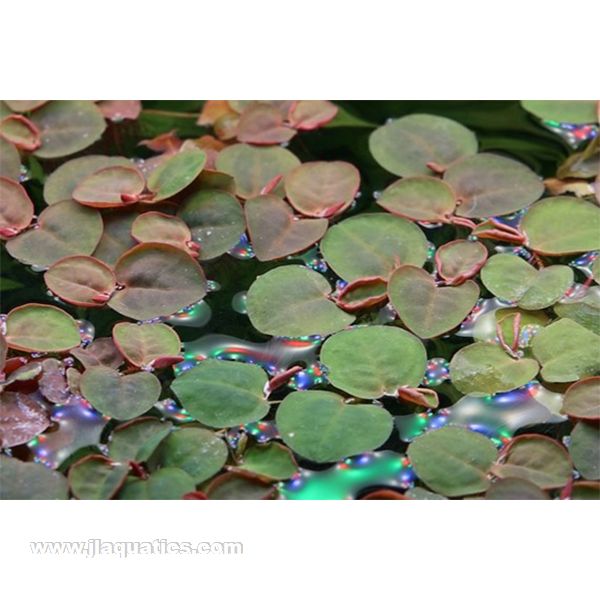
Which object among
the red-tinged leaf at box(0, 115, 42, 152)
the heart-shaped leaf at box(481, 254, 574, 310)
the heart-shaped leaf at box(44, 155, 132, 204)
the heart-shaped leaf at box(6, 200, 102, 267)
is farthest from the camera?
the red-tinged leaf at box(0, 115, 42, 152)

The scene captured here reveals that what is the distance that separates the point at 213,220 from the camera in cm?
183

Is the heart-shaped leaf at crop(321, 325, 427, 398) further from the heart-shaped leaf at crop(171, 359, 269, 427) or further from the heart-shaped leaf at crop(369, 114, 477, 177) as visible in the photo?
the heart-shaped leaf at crop(369, 114, 477, 177)

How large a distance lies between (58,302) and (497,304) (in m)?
0.72

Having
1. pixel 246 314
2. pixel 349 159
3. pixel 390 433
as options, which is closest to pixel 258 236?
pixel 246 314

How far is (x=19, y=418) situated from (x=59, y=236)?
0.41m

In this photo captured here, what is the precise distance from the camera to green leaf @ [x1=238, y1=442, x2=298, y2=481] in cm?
146

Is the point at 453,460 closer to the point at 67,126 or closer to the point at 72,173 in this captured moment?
the point at 72,173

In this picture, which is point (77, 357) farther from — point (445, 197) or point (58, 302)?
point (445, 197)

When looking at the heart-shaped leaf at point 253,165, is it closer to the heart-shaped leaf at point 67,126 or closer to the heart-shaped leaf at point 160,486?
the heart-shaped leaf at point 67,126

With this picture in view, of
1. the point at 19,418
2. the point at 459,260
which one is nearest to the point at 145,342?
the point at 19,418

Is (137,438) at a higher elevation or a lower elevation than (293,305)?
lower

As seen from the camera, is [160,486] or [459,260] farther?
[459,260]

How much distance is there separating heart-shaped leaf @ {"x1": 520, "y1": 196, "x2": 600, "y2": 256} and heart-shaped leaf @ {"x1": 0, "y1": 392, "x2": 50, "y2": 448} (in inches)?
34.2

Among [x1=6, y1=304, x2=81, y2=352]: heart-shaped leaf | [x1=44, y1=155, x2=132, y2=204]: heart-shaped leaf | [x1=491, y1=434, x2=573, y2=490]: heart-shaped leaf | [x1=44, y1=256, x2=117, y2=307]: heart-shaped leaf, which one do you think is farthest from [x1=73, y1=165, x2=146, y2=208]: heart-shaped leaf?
[x1=491, y1=434, x2=573, y2=490]: heart-shaped leaf
